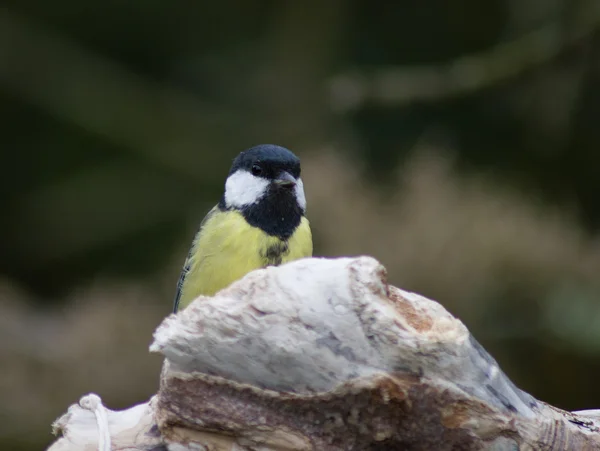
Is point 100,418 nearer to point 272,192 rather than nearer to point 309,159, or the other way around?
point 272,192

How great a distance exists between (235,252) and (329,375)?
3.31 feet

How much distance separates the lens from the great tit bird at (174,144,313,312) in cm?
242

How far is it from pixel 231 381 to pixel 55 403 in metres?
2.75

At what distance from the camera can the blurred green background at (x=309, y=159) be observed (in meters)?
3.51

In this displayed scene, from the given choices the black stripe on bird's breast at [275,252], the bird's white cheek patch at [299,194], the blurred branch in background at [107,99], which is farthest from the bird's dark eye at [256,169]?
the blurred branch in background at [107,99]

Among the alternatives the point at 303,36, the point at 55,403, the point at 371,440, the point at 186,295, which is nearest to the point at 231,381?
the point at 371,440

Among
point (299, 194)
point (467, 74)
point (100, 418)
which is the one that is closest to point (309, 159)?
point (467, 74)

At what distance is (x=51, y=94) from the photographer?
15.7 ft

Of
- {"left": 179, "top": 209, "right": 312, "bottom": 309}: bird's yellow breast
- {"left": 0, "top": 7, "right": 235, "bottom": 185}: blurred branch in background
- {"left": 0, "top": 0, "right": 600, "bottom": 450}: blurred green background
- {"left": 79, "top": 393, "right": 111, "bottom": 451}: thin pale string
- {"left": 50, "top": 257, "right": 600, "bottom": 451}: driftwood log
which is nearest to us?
{"left": 50, "top": 257, "right": 600, "bottom": 451}: driftwood log

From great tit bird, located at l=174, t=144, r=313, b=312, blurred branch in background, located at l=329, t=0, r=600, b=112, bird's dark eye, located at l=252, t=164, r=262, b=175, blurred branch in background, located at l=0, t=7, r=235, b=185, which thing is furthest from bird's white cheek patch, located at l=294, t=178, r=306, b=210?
blurred branch in background, located at l=0, t=7, r=235, b=185

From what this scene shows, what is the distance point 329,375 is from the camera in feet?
4.75

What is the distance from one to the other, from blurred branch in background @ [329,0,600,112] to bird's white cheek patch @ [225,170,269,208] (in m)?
1.27

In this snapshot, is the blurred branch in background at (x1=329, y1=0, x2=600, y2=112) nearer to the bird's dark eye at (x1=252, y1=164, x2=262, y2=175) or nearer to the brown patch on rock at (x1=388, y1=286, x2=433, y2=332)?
the bird's dark eye at (x1=252, y1=164, x2=262, y2=175)

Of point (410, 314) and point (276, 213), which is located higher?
point (276, 213)
